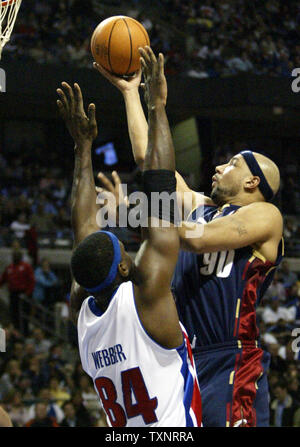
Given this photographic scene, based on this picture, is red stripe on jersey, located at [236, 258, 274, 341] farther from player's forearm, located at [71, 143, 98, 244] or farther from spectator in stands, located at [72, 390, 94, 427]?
spectator in stands, located at [72, 390, 94, 427]

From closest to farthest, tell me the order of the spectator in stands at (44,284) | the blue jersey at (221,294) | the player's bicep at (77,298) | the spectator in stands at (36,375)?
the player's bicep at (77,298), the blue jersey at (221,294), the spectator in stands at (36,375), the spectator in stands at (44,284)

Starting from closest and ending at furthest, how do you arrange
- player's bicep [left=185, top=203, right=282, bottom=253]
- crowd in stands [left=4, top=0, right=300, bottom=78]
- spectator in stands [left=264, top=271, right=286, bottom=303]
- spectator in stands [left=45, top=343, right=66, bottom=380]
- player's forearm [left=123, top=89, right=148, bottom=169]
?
player's bicep [left=185, top=203, right=282, bottom=253] < player's forearm [left=123, top=89, right=148, bottom=169] < spectator in stands [left=45, top=343, right=66, bottom=380] < spectator in stands [left=264, top=271, right=286, bottom=303] < crowd in stands [left=4, top=0, right=300, bottom=78]

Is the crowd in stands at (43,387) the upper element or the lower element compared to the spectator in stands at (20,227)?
lower

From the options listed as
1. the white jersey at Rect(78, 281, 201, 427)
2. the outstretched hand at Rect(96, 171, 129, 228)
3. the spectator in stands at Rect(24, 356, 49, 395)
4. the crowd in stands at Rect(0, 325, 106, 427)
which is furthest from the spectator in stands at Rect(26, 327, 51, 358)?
the white jersey at Rect(78, 281, 201, 427)

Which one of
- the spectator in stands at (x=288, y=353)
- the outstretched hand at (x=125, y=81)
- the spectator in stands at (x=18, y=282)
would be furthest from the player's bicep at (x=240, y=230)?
the spectator in stands at (x=18, y=282)

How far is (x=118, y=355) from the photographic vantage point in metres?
2.91

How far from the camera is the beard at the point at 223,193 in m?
4.05

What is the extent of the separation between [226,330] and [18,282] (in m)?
8.41

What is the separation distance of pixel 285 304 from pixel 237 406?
9358 mm

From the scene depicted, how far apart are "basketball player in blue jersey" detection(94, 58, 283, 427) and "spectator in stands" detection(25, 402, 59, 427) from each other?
5.60 meters

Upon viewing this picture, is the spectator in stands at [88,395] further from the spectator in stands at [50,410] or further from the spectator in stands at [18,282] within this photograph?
the spectator in stands at [18,282]

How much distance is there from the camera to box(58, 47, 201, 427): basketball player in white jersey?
2.82m

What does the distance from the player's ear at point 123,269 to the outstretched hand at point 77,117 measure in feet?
3.51

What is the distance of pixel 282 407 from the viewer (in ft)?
32.6
